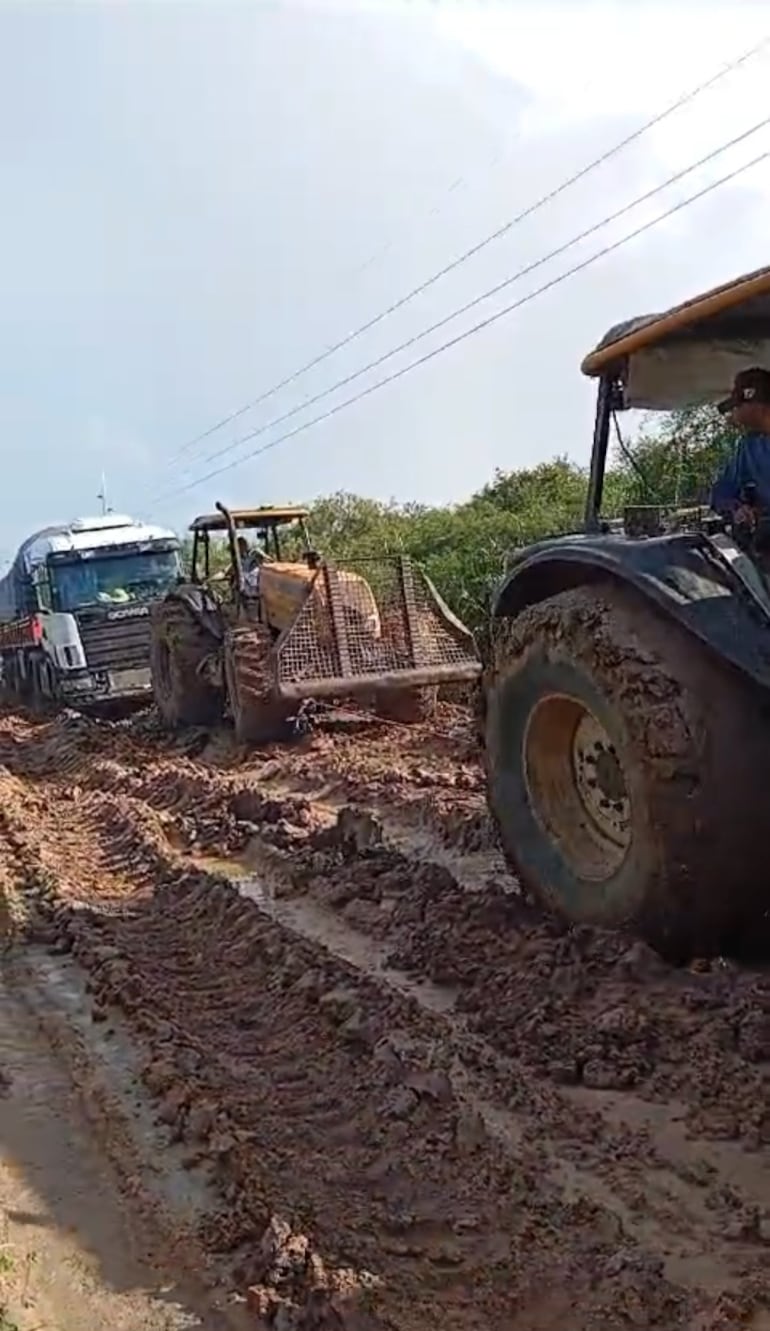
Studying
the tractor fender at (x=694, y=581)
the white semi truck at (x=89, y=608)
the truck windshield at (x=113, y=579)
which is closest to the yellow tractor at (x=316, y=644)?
the white semi truck at (x=89, y=608)

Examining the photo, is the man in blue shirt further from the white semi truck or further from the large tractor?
the white semi truck

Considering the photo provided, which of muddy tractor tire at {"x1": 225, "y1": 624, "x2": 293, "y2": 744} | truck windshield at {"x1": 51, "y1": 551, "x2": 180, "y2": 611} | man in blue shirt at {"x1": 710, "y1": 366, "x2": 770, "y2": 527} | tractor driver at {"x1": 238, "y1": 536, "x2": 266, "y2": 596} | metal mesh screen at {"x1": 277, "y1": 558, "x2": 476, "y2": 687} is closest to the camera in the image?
man in blue shirt at {"x1": 710, "y1": 366, "x2": 770, "y2": 527}

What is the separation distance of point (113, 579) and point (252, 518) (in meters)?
4.68

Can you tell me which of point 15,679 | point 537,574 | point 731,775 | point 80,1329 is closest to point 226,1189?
point 80,1329

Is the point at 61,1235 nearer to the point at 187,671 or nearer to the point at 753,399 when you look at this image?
the point at 753,399

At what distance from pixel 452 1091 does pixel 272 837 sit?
164 inches

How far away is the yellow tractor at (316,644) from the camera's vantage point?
38.7 feet

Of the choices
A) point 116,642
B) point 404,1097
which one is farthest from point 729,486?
point 116,642

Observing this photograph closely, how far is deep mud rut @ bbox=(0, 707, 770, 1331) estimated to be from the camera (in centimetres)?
307

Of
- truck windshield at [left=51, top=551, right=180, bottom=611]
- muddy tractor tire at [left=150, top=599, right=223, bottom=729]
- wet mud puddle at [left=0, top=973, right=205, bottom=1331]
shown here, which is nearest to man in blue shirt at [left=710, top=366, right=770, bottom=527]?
wet mud puddle at [left=0, top=973, right=205, bottom=1331]

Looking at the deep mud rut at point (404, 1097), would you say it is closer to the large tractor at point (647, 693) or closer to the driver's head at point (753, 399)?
the large tractor at point (647, 693)

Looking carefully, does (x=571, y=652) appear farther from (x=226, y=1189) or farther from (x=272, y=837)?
(x=272, y=837)

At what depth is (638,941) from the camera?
443cm

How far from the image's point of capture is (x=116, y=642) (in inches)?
675
